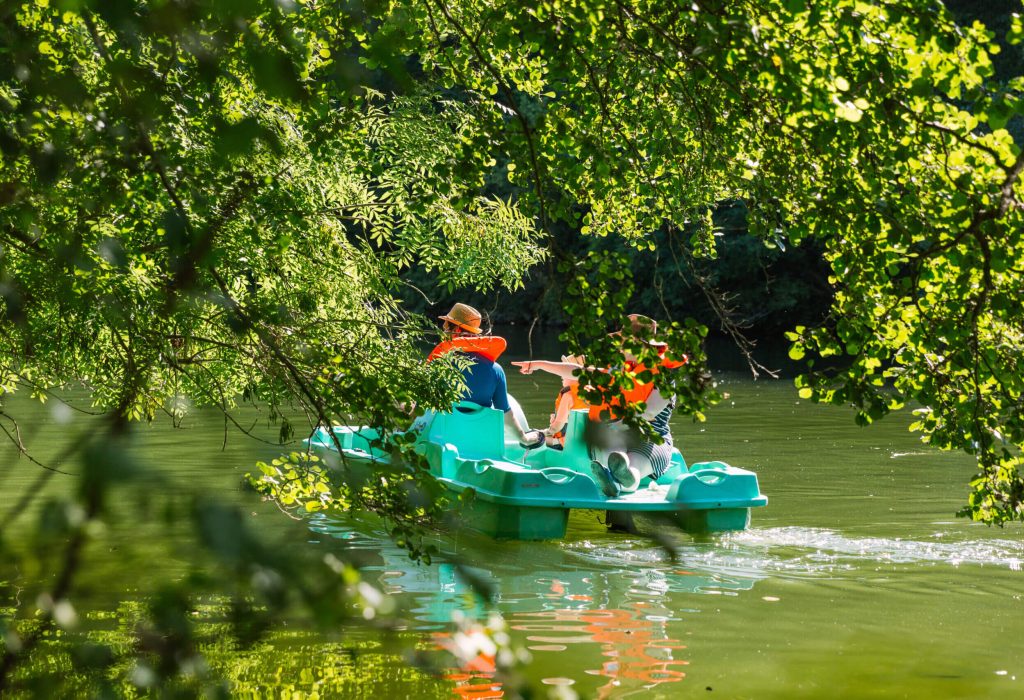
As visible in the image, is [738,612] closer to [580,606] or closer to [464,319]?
[580,606]

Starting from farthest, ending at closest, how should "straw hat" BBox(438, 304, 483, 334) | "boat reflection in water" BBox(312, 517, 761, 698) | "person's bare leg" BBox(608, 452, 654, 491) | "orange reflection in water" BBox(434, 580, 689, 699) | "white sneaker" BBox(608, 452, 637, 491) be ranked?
"straw hat" BBox(438, 304, 483, 334), "white sneaker" BBox(608, 452, 637, 491), "person's bare leg" BBox(608, 452, 654, 491), "boat reflection in water" BBox(312, 517, 761, 698), "orange reflection in water" BBox(434, 580, 689, 699)

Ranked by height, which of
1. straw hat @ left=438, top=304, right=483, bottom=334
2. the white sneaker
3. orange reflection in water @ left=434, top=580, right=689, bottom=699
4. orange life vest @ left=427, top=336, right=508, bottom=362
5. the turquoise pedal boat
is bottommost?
orange reflection in water @ left=434, top=580, right=689, bottom=699

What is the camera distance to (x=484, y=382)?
34.1 feet

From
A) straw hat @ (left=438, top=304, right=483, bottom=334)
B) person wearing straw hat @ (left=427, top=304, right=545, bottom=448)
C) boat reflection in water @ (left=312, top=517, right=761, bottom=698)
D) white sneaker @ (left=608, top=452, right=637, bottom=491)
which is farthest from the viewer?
straw hat @ (left=438, top=304, right=483, bottom=334)

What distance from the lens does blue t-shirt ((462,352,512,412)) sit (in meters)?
10.3

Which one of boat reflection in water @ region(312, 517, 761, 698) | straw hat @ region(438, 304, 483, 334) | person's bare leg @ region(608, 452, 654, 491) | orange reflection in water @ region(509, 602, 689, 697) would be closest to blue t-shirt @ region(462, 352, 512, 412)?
straw hat @ region(438, 304, 483, 334)

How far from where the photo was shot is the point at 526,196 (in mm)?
5508

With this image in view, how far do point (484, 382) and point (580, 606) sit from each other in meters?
3.36

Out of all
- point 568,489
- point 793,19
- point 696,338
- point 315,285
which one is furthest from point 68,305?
point 568,489

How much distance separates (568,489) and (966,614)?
2826mm

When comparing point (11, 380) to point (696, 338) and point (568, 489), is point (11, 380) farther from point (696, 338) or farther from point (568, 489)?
point (696, 338)

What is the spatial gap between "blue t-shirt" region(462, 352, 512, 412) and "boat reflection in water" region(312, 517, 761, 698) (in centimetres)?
152

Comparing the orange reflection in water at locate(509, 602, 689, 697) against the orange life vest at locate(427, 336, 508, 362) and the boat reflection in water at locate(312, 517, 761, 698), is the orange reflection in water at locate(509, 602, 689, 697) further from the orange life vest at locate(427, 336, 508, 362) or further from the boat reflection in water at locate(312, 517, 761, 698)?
the orange life vest at locate(427, 336, 508, 362)

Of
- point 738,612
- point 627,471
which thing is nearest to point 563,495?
point 627,471
